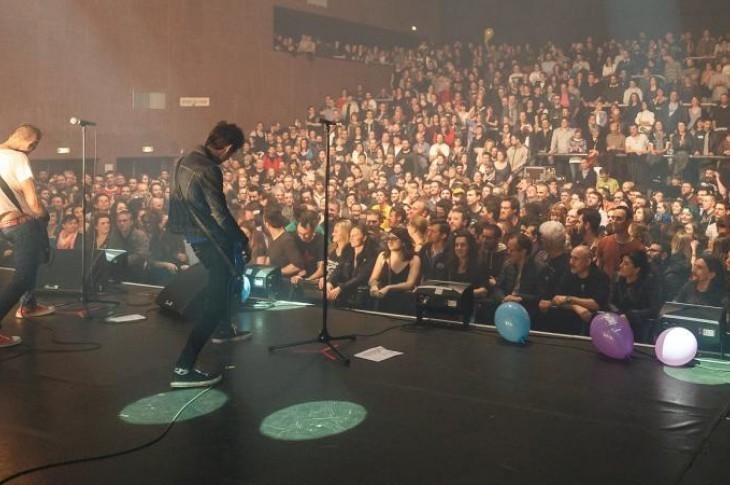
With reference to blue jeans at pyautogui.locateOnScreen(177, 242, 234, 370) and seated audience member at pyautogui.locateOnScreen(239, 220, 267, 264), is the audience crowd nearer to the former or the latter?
seated audience member at pyautogui.locateOnScreen(239, 220, 267, 264)

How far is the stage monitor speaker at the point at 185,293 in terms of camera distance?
13.9 feet

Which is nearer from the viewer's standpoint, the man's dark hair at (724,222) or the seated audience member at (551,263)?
the seated audience member at (551,263)

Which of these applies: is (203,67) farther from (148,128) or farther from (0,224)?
(0,224)

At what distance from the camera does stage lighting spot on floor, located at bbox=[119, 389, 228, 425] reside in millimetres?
2566

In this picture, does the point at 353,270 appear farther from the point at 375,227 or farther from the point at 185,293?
the point at 185,293

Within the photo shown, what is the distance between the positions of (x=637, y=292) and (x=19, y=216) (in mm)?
3323

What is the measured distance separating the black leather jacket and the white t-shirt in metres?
1.13

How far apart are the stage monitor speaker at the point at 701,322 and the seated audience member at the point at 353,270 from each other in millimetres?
1988

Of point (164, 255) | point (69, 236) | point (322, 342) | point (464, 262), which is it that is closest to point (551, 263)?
point (464, 262)

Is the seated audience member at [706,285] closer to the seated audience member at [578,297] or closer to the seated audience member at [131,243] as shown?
the seated audience member at [578,297]

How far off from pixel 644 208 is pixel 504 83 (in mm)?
2414

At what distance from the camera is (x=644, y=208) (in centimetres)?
501

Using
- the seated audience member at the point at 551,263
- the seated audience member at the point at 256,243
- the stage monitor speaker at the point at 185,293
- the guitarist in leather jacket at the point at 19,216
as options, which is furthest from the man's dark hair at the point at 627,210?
the guitarist in leather jacket at the point at 19,216

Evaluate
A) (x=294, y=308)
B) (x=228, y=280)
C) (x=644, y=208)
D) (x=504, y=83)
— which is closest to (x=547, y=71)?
(x=504, y=83)
